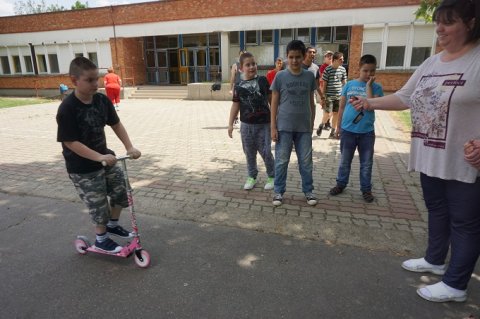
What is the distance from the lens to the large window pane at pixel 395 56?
1665 centimetres

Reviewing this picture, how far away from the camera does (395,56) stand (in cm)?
1684

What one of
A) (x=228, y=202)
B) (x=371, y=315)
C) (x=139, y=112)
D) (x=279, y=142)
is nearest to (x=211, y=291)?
(x=371, y=315)

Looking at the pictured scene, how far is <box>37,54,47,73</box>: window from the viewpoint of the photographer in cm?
2414

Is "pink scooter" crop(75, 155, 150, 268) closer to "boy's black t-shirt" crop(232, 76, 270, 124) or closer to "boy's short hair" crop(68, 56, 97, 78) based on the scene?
"boy's short hair" crop(68, 56, 97, 78)

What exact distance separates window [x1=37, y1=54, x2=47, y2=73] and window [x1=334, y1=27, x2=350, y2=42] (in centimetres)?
2034

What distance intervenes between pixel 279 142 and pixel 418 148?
183 centimetres

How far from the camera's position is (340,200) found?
14.4 ft

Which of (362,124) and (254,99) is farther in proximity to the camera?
(254,99)

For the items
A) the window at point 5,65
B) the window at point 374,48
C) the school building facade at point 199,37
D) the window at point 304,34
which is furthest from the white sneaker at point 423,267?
the window at point 5,65

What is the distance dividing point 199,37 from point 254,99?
1994cm

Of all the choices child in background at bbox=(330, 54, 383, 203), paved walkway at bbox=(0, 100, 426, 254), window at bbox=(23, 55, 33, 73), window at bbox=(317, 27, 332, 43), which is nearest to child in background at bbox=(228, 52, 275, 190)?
paved walkway at bbox=(0, 100, 426, 254)

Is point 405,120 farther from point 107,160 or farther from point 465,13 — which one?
point 107,160

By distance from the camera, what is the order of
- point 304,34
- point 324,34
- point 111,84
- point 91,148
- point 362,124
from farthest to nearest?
point 304,34 → point 324,34 → point 111,84 → point 362,124 → point 91,148

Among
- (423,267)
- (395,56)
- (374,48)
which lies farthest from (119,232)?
(395,56)
